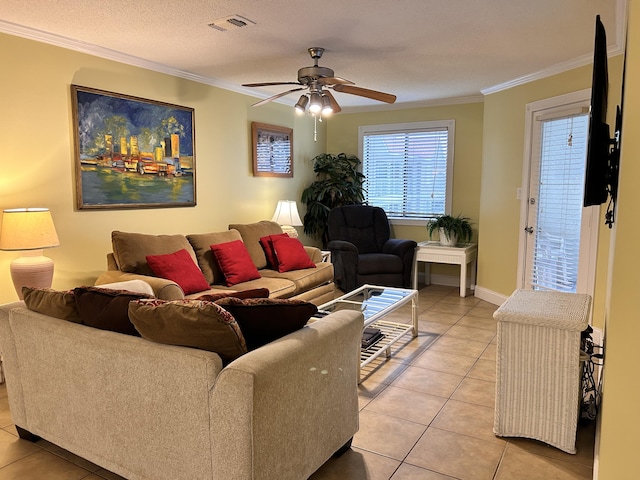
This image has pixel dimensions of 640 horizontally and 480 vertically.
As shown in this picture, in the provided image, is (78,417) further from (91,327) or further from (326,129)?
(326,129)

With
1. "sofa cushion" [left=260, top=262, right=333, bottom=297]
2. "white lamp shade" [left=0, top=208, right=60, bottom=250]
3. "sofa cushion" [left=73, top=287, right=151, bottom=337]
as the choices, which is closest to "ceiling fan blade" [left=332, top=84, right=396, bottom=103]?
"sofa cushion" [left=260, top=262, right=333, bottom=297]

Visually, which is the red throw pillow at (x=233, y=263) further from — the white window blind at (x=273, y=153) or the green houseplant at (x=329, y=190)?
the green houseplant at (x=329, y=190)

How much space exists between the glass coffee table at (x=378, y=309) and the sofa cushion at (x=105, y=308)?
4.98 feet

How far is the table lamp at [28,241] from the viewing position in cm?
307

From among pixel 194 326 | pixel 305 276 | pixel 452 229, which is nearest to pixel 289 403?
pixel 194 326

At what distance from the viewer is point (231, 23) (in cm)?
315

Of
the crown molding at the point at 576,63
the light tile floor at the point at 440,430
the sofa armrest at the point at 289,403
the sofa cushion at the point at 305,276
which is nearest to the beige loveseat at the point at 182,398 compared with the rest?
the sofa armrest at the point at 289,403

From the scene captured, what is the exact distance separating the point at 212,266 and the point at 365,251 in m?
2.37

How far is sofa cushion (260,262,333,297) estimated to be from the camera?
4473 mm

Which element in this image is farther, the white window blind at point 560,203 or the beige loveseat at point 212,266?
the white window blind at point 560,203

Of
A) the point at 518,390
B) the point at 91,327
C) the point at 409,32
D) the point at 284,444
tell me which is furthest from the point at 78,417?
the point at 409,32

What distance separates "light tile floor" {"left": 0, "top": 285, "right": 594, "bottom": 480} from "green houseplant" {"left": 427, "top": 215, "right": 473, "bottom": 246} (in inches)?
94.4

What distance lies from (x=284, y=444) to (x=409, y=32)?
281cm

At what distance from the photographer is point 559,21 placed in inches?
123
